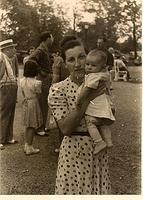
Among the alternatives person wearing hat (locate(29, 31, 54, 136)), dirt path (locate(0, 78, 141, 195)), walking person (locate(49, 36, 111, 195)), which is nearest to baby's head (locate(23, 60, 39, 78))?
person wearing hat (locate(29, 31, 54, 136))

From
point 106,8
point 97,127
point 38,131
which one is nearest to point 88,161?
point 97,127

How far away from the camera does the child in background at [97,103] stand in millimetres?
1191

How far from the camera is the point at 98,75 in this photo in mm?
1217

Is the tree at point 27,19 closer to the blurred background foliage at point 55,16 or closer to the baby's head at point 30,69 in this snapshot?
the blurred background foliage at point 55,16

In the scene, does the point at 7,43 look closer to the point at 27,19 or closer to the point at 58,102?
the point at 27,19

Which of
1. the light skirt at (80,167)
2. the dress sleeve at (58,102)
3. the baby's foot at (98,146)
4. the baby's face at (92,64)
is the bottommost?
the light skirt at (80,167)

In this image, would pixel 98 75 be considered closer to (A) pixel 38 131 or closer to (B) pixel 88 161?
(B) pixel 88 161

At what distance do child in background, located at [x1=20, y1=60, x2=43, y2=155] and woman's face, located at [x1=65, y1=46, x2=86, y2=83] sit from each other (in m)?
1.02

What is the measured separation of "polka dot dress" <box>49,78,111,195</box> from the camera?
4.00 ft

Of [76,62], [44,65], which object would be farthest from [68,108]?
[44,65]

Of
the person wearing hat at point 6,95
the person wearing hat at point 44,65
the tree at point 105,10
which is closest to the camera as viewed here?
the tree at point 105,10

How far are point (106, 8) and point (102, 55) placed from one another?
651mm

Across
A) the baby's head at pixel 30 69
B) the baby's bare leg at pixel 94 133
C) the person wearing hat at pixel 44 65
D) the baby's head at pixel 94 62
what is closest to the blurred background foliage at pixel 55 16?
the baby's head at pixel 30 69

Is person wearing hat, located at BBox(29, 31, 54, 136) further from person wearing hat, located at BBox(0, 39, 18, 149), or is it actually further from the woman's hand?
the woman's hand
